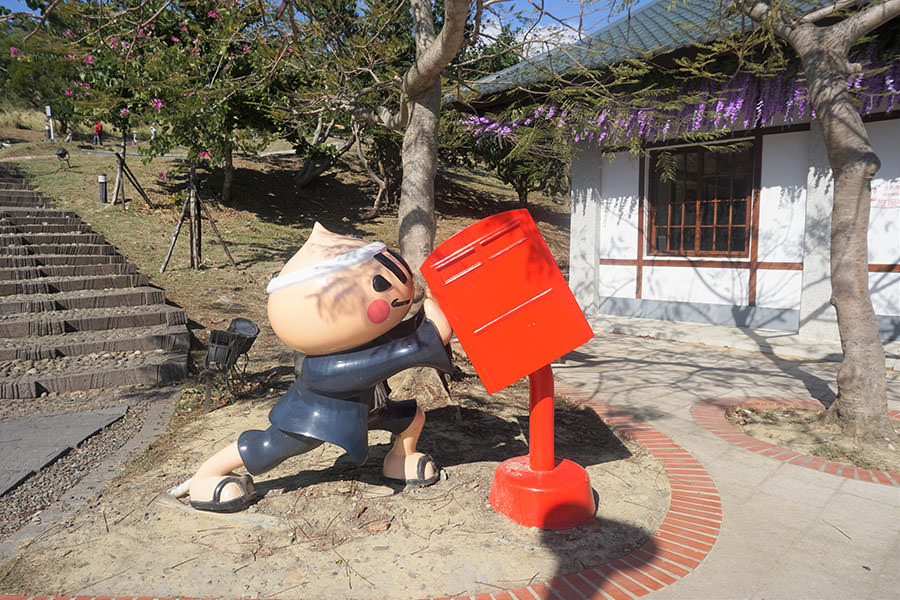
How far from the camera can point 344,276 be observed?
2.75 metres

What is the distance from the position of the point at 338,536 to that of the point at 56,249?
933 cm

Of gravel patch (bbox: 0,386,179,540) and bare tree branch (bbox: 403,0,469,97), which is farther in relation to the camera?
bare tree branch (bbox: 403,0,469,97)

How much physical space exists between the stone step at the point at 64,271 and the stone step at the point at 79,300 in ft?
2.08

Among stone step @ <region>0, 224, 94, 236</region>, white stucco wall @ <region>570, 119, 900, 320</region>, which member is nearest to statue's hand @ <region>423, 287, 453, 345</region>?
white stucco wall @ <region>570, 119, 900, 320</region>

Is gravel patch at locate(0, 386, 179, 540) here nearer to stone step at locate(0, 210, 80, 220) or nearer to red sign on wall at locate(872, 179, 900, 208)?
stone step at locate(0, 210, 80, 220)

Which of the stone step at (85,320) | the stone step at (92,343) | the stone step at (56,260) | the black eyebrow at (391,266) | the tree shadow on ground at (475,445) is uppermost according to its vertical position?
the black eyebrow at (391,266)

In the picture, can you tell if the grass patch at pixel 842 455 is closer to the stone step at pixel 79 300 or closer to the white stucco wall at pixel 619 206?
the white stucco wall at pixel 619 206

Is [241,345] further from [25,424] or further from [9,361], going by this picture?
[9,361]

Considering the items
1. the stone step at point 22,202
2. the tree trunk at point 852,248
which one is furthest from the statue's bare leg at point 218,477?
the stone step at point 22,202

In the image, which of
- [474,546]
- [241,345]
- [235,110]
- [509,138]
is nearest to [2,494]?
[241,345]

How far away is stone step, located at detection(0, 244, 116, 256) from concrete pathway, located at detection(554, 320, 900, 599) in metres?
8.67

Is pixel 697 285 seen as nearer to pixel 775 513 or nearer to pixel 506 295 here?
pixel 775 513

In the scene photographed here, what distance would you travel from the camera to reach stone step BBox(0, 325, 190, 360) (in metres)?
6.07

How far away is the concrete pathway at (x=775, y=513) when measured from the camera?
7.86 feet
